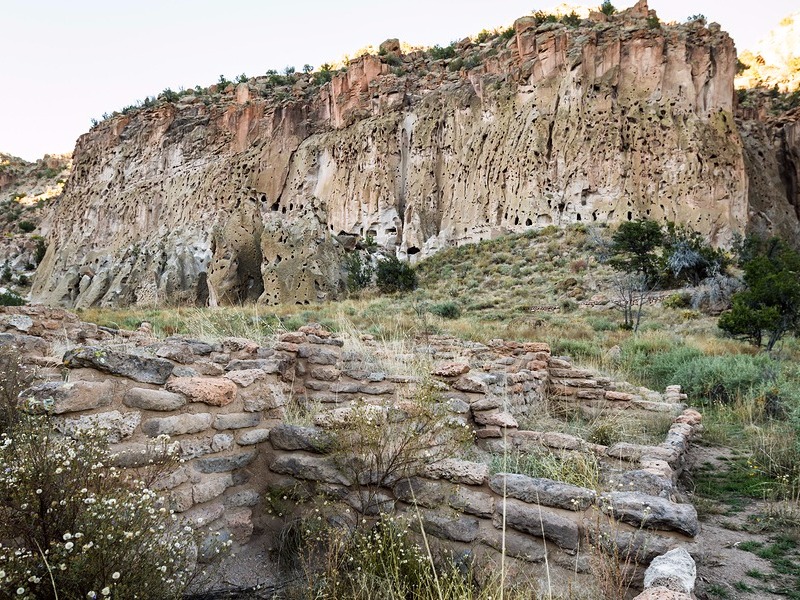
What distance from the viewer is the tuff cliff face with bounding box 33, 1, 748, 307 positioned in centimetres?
2766

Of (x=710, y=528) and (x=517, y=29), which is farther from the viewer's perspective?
(x=517, y=29)

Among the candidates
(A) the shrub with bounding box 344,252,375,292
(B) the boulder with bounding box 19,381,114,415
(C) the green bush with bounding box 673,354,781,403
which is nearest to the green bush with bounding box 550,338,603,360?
(C) the green bush with bounding box 673,354,781,403

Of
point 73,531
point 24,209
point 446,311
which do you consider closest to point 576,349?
point 446,311

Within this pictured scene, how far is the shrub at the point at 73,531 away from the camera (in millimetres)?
1943

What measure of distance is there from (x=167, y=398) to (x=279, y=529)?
119 cm

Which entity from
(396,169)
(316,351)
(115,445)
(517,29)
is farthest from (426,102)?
(115,445)

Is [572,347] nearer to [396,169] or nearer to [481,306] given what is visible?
[481,306]

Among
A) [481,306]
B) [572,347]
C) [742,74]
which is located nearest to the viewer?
[572,347]

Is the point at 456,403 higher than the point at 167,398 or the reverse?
A: the reverse

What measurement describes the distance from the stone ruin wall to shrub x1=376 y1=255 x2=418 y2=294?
20419 millimetres

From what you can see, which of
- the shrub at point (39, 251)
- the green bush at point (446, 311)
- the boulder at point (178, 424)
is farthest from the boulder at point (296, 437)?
the shrub at point (39, 251)

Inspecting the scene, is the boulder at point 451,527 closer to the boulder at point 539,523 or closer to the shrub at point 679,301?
the boulder at point 539,523

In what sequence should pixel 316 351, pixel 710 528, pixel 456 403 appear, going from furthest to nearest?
1. pixel 316 351
2. pixel 456 403
3. pixel 710 528

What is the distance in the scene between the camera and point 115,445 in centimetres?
288
